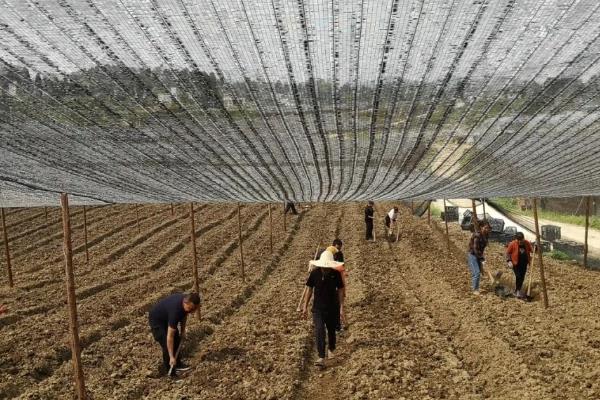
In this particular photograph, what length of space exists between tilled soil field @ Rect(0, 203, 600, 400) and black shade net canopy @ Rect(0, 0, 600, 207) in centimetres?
213

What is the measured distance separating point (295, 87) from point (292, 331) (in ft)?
16.8

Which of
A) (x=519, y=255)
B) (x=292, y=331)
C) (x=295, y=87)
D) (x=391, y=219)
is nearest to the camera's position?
(x=295, y=87)

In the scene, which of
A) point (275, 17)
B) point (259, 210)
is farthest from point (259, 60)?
point (259, 210)

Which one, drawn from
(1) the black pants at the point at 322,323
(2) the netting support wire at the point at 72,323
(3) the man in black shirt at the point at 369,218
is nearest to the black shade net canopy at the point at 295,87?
(2) the netting support wire at the point at 72,323

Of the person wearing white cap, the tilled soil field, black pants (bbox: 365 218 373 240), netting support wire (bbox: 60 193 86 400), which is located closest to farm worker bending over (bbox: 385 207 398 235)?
black pants (bbox: 365 218 373 240)

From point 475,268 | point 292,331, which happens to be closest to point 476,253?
point 475,268

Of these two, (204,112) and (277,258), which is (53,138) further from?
(277,258)

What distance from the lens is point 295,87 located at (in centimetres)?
264

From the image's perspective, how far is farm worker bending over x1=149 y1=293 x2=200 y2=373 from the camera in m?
5.68

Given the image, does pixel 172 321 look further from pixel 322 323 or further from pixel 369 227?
pixel 369 227

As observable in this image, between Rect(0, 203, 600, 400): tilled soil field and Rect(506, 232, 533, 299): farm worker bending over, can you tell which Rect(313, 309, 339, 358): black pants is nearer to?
Rect(0, 203, 600, 400): tilled soil field

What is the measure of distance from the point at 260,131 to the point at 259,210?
18549mm

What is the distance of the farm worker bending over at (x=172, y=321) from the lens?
18.6ft

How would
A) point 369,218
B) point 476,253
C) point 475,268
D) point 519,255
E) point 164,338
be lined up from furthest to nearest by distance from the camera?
point 369,218 → point 475,268 → point 476,253 → point 519,255 → point 164,338
